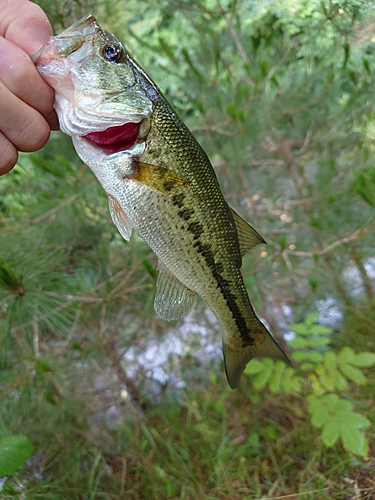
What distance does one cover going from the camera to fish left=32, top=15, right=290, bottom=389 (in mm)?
705

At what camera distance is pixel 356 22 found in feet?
3.43

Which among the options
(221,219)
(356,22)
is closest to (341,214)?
(356,22)

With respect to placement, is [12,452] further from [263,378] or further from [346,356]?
[346,356]

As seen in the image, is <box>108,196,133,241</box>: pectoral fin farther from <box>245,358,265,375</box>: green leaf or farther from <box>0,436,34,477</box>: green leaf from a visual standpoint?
<box>245,358,265,375</box>: green leaf

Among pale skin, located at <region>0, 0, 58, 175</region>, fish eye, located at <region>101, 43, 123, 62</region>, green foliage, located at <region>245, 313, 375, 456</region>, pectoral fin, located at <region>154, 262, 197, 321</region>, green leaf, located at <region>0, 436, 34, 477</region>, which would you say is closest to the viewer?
pale skin, located at <region>0, 0, 58, 175</region>

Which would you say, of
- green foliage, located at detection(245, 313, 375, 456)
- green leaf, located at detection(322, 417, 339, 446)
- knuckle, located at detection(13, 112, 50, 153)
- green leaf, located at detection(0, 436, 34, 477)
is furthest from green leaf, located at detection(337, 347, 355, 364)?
knuckle, located at detection(13, 112, 50, 153)

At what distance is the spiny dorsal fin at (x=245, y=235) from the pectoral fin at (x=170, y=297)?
181mm

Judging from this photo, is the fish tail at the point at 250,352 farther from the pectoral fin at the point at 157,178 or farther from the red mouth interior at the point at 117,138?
the red mouth interior at the point at 117,138

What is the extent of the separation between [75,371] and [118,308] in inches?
13.0

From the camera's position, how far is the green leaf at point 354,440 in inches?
40.6

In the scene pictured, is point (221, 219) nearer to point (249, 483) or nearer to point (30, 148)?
point (30, 148)

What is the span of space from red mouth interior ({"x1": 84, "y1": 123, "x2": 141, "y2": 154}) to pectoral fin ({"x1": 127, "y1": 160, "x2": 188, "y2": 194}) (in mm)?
48

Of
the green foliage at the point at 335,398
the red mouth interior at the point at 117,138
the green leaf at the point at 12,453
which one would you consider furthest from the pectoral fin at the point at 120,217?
the green foliage at the point at 335,398

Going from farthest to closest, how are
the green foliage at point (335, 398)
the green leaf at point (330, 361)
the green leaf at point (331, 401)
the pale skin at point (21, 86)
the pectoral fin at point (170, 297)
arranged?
1. the green leaf at point (330, 361)
2. the green leaf at point (331, 401)
3. the green foliage at point (335, 398)
4. the pectoral fin at point (170, 297)
5. the pale skin at point (21, 86)
